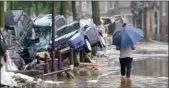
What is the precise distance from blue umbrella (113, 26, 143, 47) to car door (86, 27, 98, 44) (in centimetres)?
372

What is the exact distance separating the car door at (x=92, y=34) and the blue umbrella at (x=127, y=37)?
3.72 metres

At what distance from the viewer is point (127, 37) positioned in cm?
1777

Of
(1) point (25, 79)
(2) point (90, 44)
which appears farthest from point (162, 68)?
(1) point (25, 79)

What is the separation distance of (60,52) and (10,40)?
2.78 meters

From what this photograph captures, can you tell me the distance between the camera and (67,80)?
667 inches

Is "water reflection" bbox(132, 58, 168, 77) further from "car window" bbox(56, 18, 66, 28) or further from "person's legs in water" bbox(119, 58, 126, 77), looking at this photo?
"car window" bbox(56, 18, 66, 28)

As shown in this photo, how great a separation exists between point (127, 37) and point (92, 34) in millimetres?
4310

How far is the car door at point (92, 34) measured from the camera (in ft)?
71.4

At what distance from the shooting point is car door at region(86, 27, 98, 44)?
71.4 feet

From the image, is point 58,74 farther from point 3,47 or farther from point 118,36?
point 3,47

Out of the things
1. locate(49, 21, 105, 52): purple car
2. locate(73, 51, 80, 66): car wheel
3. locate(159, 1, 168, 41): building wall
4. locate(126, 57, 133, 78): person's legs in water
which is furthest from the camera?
locate(159, 1, 168, 41): building wall

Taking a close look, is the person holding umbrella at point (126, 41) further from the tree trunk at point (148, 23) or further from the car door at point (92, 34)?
the tree trunk at point (148, 23)

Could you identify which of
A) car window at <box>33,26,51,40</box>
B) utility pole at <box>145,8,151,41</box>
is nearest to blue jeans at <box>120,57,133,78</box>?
car window at <box>33,26,51,40</box>

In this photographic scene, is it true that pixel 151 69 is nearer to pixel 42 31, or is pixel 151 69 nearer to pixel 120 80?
pixel 120 80
